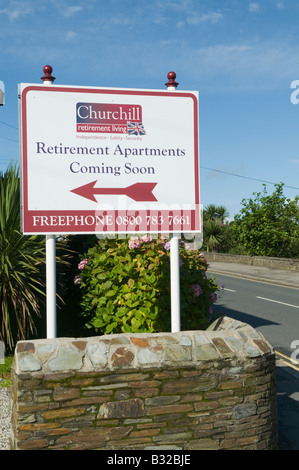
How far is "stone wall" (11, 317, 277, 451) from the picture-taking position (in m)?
4.28

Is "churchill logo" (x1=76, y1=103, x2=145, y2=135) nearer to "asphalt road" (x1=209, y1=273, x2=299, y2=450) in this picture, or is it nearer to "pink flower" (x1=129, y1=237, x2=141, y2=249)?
"pink flower" (x1=129, y1=237, x2=141, y2=249)

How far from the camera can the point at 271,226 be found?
29.5 meters

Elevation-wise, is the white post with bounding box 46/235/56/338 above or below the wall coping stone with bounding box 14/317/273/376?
above

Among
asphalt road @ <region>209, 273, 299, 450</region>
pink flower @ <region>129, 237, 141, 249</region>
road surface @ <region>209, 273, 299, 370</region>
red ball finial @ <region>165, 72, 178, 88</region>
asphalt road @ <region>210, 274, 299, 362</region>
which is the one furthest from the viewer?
asphalt road @ <region>210, 274, 299, 362</region>

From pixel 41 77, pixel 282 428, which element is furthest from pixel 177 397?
pixel 41 77

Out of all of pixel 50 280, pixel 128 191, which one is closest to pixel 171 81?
pixel 128 191

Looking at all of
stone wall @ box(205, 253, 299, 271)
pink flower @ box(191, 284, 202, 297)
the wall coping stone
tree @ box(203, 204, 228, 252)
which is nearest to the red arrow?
the wall coping stone

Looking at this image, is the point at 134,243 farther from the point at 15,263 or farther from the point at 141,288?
the point at 15,263

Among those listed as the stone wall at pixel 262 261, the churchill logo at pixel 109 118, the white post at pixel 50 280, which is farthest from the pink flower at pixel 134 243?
the stone wall at pixel 262 261

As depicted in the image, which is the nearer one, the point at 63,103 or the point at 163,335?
the point at 163,335

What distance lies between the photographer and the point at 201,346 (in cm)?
464

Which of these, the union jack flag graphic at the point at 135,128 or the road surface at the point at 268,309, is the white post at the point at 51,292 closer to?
the union jack flag graphic at the point at 135,128

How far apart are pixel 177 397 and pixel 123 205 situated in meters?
2.08
